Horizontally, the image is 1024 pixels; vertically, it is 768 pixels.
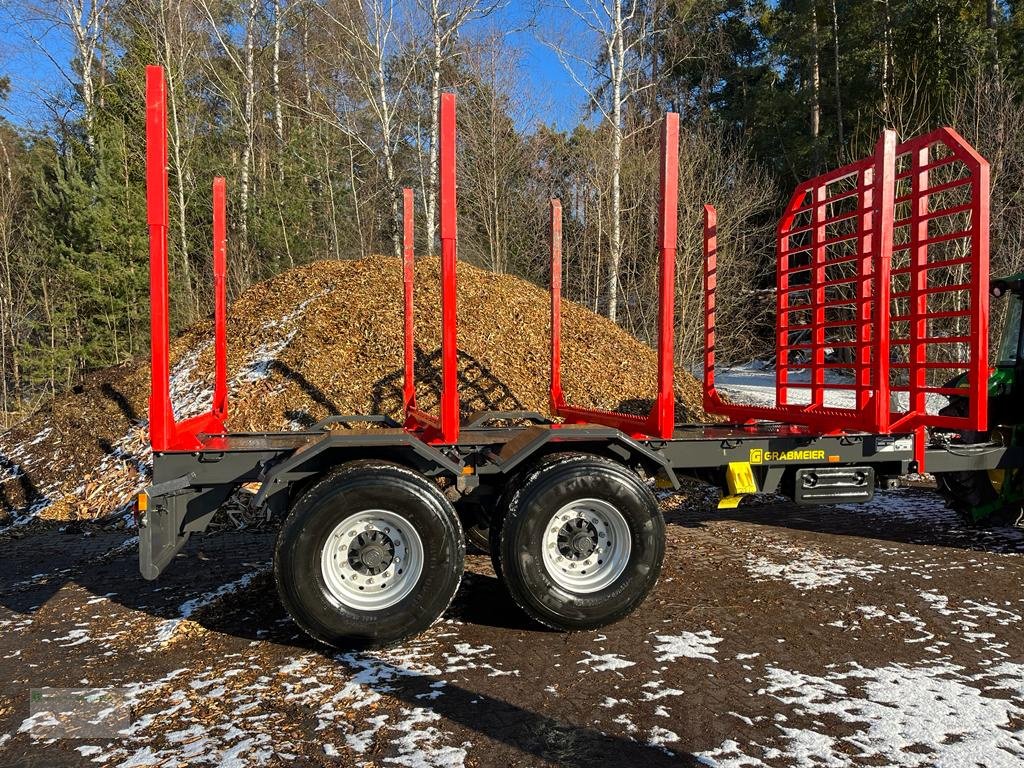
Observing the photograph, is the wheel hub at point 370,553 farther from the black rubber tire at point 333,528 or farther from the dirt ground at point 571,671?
the dirt ground at point 571,671

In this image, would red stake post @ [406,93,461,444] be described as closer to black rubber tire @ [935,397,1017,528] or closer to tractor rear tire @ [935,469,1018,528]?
black rubber tire @ [935,397,1017,528]

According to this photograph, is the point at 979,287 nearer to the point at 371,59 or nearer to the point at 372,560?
the point at 372,560

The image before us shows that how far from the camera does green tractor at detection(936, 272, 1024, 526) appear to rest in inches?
229

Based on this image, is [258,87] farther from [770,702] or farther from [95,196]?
[770,702]

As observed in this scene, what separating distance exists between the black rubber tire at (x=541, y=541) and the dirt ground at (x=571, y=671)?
15 cm

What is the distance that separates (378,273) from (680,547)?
8161 mm

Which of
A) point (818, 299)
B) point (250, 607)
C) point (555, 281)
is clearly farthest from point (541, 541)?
point (818, 299)

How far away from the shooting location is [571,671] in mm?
3693

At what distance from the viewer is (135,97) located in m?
18.8

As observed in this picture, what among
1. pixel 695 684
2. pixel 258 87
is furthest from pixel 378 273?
pixel 258 87

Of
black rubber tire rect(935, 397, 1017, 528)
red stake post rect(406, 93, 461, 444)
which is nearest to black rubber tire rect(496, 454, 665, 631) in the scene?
red stake post rect(406, 93, 461, 444)

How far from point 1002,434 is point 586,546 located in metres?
4.22

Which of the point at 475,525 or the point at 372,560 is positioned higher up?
the point at 372,560

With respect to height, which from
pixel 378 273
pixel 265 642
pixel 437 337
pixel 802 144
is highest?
pixel 802 144
